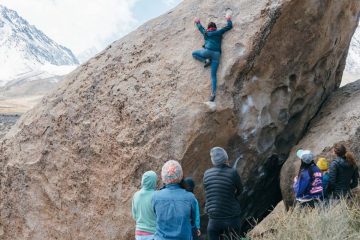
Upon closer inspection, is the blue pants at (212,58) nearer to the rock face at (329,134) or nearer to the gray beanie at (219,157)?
the gray beanie at (219,157)

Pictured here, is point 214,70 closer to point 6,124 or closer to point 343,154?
point 343,154

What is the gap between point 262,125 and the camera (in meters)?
8.52

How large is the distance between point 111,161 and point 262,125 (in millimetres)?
2570

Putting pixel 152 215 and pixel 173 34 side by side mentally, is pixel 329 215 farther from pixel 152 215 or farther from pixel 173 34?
pixel 173 34

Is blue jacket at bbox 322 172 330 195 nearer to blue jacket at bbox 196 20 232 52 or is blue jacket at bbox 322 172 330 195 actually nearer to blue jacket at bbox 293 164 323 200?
blue jacket at bbox 293 164 323 200

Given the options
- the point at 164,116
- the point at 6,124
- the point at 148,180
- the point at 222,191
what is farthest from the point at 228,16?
the point at 6,124

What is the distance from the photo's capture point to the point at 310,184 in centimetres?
701

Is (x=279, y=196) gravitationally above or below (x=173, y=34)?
below

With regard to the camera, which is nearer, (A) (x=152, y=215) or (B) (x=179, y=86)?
(A) (x=152, y=215)

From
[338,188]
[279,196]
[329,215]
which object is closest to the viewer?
[329,215]

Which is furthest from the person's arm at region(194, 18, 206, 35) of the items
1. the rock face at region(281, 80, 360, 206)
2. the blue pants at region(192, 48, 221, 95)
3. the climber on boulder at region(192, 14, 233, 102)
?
the rock face at region(281, 80, 360, 206)

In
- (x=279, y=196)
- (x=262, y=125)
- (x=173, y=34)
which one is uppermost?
(x=173, y=34)

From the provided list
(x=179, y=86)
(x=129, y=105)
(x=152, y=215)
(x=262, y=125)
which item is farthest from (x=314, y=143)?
(x=152, y=215)

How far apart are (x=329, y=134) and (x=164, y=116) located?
115 inches
